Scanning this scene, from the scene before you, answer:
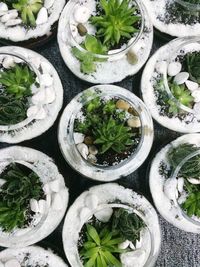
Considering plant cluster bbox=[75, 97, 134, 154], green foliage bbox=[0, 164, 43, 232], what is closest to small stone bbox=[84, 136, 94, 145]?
plant cluster bbox=[75, 97, 134, 154]

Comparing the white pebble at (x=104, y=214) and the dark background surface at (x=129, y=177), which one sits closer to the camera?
the white pebble at (x=104, y=214)

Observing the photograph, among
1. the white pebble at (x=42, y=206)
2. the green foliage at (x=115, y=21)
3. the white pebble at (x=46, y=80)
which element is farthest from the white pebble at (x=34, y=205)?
the green foliage at (x=115, y=21)

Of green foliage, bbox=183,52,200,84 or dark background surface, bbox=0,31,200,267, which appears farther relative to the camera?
dark background surface, bbox=0,31,200,267

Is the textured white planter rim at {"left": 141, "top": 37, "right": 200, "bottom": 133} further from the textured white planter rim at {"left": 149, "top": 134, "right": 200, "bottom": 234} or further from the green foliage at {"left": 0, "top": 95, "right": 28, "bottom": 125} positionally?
the green foliage at {"left": 0, "top": 95, "right": 28, "bottom": 125}

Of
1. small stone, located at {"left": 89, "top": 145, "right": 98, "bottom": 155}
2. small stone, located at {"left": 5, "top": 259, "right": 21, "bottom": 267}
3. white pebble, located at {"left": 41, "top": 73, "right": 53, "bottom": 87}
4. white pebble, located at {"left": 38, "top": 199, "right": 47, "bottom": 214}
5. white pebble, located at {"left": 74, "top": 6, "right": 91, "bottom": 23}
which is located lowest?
small stone, located at {"left": 5, "top": 259, "right": 21, "bottom": 267}

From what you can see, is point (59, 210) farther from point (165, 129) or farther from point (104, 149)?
point (165, 129)

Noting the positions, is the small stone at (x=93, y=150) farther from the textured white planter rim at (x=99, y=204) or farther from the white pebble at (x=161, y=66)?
the white pebble at (x=161, y=66)
